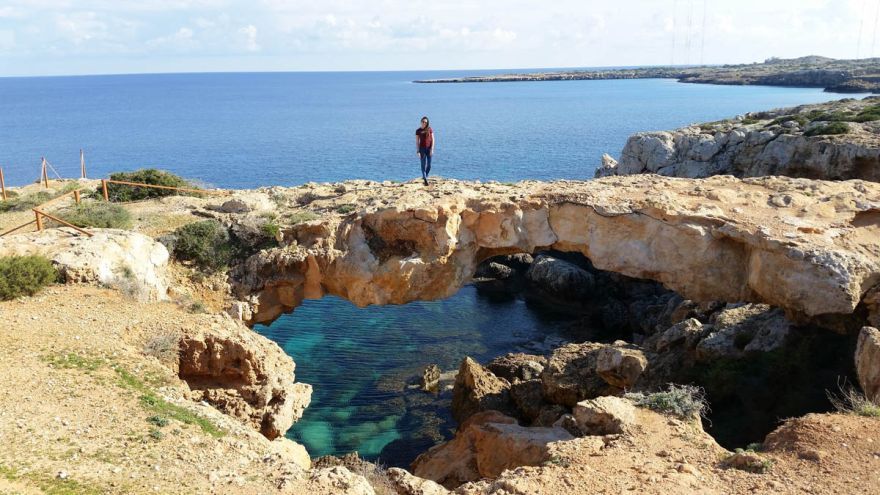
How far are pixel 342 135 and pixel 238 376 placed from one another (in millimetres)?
76556

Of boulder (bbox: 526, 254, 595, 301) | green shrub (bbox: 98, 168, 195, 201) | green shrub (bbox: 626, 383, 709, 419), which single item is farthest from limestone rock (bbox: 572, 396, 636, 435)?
boulder (bbox: 526, 254, 595, 301)

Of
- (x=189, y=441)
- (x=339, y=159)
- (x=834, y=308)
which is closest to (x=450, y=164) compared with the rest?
(x=339, y=159)

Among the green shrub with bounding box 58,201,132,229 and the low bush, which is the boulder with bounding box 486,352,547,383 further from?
the green shrub with bounding box 58,201,132,229

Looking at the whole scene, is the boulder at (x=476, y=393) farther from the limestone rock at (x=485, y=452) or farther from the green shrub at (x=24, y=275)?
the green shrub at (x=24, y=275)

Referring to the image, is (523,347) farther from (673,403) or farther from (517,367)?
(673,403)

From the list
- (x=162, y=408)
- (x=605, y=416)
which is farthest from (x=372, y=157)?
(x=162, y=408)

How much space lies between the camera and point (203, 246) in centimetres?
1833

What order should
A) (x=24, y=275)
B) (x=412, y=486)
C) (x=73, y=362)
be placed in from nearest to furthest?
(x=73, y=362) → (x=412, y=486) → (x=24, y=275)

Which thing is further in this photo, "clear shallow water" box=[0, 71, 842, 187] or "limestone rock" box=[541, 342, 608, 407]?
"clear shallow water" box=[0, 71, 842, 187]

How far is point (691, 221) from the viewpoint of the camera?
55.7 feet

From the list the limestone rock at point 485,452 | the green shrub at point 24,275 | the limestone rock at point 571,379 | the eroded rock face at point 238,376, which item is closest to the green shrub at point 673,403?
the limestone rock at point 485,452

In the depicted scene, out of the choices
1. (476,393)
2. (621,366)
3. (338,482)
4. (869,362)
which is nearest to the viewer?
(338,482)

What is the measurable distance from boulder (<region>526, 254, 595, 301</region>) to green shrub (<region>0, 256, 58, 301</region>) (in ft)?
88.1

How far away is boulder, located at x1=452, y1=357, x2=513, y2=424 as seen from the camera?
2197 cm
